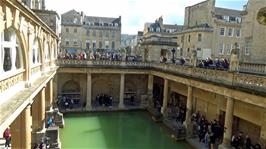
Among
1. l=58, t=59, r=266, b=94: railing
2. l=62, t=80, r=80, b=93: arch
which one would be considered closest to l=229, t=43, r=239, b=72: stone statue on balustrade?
l=58, t=59, r=266, b=94: railing

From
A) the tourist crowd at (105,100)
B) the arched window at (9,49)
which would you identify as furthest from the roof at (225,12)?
the arched window at (9,49)

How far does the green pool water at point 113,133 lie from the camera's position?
15250 mm

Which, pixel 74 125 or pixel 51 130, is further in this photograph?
pixel 74 125

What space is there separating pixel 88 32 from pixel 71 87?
1214 inches

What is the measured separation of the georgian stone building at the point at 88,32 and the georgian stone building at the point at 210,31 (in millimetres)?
20077

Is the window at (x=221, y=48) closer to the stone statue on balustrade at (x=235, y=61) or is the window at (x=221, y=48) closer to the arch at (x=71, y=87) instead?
the arch at (x=71, y=87)

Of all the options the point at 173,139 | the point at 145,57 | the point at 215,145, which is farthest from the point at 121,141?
the point at 145,57

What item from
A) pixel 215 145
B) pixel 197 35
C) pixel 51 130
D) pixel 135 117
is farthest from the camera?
pixel 197 35

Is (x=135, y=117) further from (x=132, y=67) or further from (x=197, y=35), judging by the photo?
(x=197, y=35)

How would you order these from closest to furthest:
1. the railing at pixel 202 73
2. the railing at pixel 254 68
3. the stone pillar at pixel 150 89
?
the railing at pixel 202 73 < the railing at pixel 254 68 < the stone pillar at pixel 150 89

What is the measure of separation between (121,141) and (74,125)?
472 cm

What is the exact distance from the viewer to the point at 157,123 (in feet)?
66.6

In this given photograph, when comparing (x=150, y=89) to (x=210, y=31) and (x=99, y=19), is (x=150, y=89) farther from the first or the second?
(x=99, y=19)

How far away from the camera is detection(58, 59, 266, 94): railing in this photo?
35.0 feet
